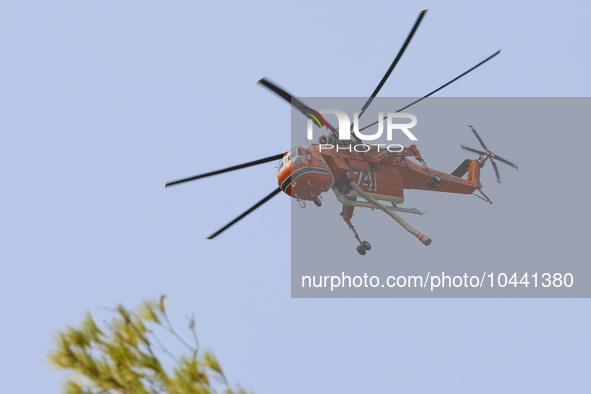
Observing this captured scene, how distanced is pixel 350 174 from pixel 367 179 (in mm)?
601

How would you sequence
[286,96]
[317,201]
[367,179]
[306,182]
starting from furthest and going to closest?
[367,179] → [317,201] → [306,182] → [286,96]

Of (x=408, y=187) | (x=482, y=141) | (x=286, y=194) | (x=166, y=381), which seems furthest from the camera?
(x=482, y=141)

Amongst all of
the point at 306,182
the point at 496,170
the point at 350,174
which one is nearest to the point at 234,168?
the point at 306,182

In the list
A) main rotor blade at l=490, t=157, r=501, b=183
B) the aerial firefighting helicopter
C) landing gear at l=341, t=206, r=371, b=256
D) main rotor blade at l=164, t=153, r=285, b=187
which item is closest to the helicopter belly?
the aerial firefighting helicopter

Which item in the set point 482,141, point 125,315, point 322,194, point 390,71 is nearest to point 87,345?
point 125,315

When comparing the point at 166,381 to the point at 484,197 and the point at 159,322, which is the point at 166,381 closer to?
the point at 159,322

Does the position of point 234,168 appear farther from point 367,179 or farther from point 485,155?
point 485,155

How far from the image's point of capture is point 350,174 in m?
24.3

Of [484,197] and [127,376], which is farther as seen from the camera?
[484,197]

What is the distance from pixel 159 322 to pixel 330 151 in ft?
54.2

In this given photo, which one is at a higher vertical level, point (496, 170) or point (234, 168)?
point (496, 170)

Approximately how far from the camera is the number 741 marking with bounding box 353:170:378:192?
965 inches

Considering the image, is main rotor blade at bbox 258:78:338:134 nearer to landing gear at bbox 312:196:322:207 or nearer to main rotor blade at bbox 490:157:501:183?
landing gear at bbox 312:196:322:207

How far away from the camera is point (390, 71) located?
21.8m
